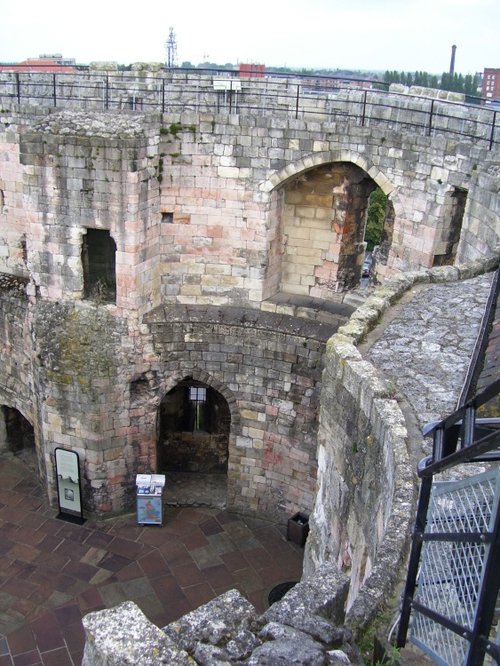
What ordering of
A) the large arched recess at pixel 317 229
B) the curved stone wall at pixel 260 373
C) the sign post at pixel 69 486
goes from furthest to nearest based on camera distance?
the sign post at pixel 69 486
the curved stone wall at pixel 260 373
the large arched recess at pixel 317 229

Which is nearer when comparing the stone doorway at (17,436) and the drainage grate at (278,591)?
the drainage grate at (278,591)

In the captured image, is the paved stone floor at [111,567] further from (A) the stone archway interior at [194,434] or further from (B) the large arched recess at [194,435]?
(A) the stone archway interior at [194,434]

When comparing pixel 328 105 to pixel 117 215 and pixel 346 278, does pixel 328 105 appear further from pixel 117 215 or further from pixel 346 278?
pixel 117 215

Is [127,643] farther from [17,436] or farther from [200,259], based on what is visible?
[17,436]

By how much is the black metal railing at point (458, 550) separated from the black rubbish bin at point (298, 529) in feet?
25.1

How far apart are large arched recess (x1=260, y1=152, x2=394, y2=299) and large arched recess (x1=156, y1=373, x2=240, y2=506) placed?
266cm

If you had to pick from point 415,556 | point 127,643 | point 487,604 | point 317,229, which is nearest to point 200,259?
point 317,229

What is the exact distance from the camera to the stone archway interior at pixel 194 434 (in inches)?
487

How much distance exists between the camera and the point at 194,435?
12.4 m

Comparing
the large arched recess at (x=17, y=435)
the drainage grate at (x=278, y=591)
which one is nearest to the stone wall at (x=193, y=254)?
the drainage grate at (x=278, y=591)

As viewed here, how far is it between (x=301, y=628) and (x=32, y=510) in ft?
31.2

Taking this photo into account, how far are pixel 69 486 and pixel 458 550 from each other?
9.00 meters

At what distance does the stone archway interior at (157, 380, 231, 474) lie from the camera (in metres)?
12.4

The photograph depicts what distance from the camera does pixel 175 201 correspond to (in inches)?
403
